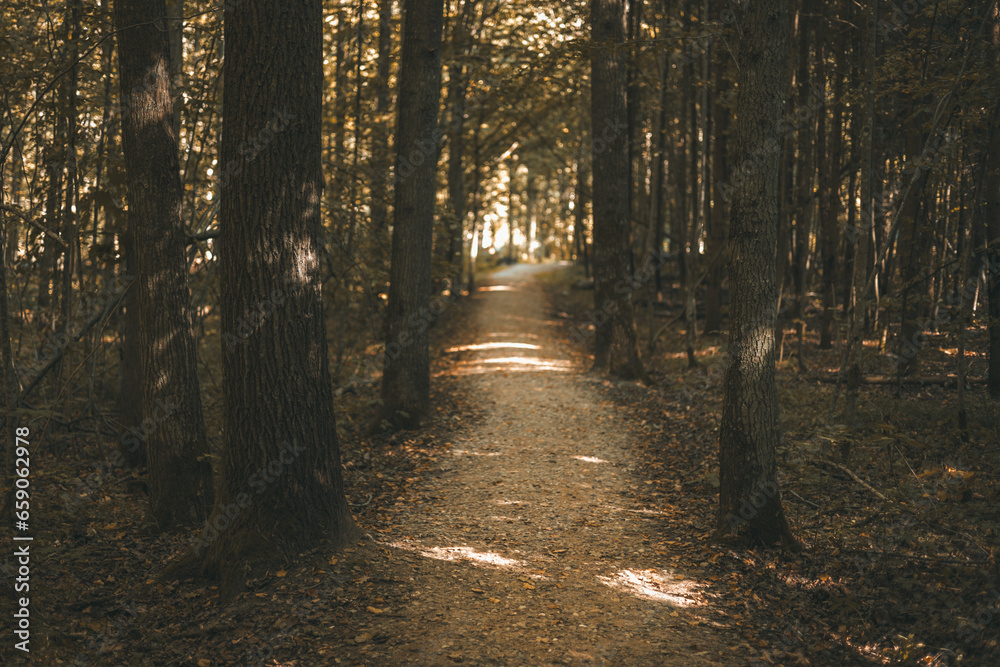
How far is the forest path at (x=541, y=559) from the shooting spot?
4.28m

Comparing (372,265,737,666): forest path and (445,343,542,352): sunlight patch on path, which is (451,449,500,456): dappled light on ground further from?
(445,343,542,352): sunlight patch on path

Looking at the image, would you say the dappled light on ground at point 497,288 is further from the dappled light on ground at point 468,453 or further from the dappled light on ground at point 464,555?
the dappled light on ground at point 464,555

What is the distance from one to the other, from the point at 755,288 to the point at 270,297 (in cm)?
393

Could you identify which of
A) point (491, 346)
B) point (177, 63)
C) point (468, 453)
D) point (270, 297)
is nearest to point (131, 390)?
point (270, 297)

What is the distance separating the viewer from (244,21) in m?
4.66

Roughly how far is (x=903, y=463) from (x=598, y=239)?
651 centimetres

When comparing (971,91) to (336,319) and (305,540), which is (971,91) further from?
(336,319)

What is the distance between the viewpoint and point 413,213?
9.17 meters

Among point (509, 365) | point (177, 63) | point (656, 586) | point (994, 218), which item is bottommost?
point (656, 586)

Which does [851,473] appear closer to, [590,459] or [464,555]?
[590,459]

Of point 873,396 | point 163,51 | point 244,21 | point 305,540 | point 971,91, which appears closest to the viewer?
point 244,21

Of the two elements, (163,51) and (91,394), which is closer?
(163,51)

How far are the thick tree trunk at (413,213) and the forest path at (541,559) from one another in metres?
1.14

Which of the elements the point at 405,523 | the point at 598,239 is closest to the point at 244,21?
the point at 405,523
